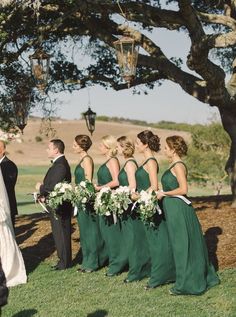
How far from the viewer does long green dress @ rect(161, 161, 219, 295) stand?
367 inches

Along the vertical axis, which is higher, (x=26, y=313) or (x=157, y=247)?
(x=157, y=247)

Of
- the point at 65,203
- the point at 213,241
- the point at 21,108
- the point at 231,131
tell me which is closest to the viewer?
the point at 65,203

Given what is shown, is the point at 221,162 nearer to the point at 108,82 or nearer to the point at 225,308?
the point at 108,82

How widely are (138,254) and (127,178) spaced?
1.29 metres

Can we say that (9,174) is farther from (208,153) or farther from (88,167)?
(208,153)

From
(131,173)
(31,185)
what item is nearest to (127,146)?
(131,173)

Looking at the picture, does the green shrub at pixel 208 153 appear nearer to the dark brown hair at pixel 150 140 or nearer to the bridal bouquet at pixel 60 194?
the bridal bouquet at pixel 60 194

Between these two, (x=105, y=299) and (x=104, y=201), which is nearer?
(x=105, y=299)

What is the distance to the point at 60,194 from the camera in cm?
1114

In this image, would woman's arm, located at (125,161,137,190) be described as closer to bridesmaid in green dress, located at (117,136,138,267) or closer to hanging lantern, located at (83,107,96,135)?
bridesmaid in green dress, located at (117,136,138,267)

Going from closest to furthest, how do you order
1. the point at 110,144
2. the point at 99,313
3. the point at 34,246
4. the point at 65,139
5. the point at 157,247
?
the point at 99,313 → the point at 157,247 → the point at 110,144 → the point at 34,246 → the point at 65,139

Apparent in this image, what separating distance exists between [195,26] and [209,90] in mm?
2743

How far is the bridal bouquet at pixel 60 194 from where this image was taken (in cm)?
1103

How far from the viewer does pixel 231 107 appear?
16438 millimetres
